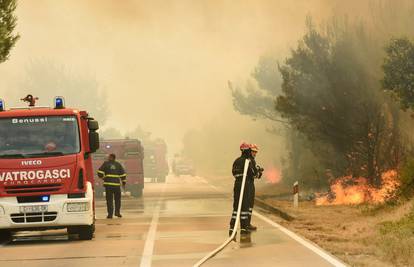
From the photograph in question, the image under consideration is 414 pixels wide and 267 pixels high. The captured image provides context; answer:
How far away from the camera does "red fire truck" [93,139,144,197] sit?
41.7m

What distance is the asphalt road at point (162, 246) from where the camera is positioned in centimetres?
1517

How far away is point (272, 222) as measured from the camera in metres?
24.0

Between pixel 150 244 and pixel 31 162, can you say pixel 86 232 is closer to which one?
pixel 31 162

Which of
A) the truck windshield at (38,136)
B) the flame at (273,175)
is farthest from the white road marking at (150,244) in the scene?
the flame at (273,175)

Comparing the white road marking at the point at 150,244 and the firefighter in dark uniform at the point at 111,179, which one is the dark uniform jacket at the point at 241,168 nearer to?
the white road marking at the point at 150,244

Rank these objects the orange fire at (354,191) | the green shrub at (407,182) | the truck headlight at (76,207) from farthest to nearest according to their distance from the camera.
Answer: the orange fire at (354,191) < the green shrub at (407,182) < the truck headlight at (76,207)

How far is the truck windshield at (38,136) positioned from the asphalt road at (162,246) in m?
1.79

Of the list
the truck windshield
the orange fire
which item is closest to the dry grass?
the orange fire

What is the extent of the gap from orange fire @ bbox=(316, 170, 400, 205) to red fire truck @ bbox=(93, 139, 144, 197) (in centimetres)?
947

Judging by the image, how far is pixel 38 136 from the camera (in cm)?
1936

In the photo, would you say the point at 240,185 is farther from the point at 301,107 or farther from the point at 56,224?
the point at 301,107

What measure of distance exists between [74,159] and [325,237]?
5195mm

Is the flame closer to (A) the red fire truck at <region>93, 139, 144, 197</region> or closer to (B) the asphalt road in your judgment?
(A) the red fire truck at <region>93, 139, 144, 197</region>

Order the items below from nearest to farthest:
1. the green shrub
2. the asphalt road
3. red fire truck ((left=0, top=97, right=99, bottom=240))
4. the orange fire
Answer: the asphalt road, red fire truck ((left=0, top=97, right=99, bottom=240)), the green shrub, the orange fire
